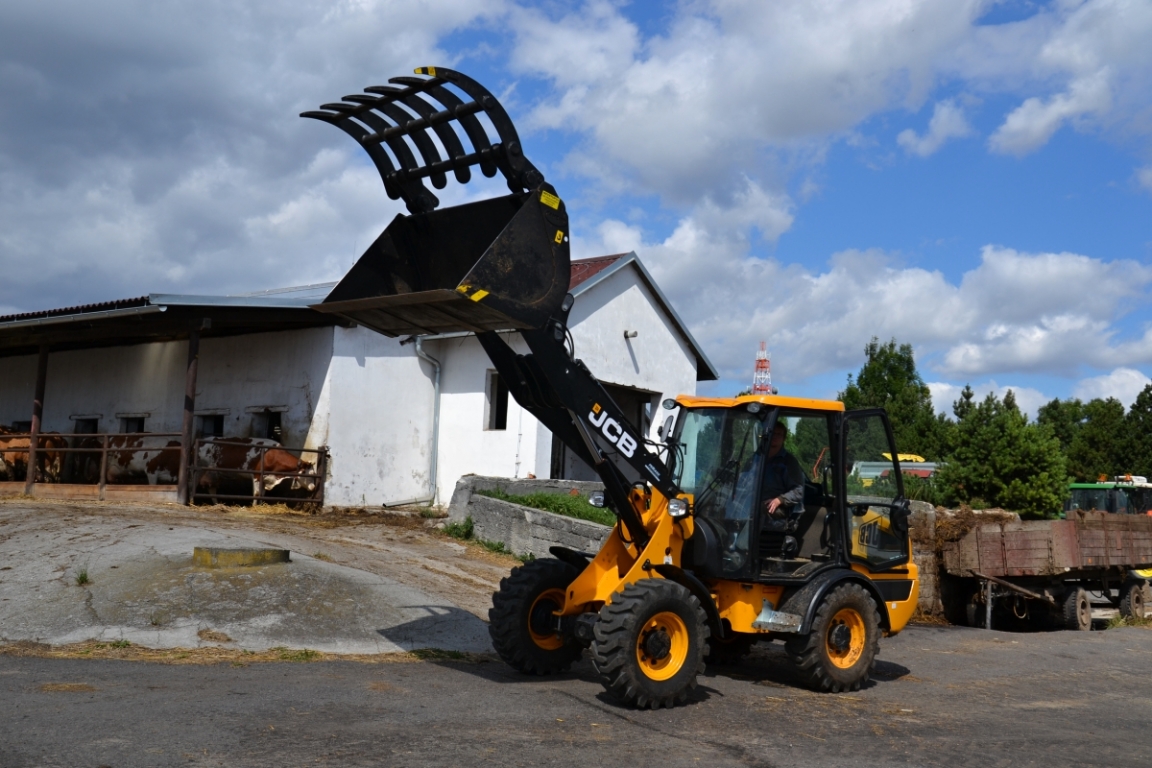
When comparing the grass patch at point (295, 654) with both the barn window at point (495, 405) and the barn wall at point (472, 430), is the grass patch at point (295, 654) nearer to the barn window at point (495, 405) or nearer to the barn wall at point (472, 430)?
the barn wall at point (472, 430)

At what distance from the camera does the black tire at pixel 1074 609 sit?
50.3 ft

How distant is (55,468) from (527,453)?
1118cm

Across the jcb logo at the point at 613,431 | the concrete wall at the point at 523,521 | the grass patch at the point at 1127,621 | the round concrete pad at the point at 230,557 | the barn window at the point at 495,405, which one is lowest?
the grass patch at the point at 1127,621

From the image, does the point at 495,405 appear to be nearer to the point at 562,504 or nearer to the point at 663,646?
the point at 562,504

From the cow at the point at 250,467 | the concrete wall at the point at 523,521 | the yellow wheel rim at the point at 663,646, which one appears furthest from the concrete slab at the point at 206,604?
the cow at the point at 250,467

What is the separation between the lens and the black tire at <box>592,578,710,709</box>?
714 cm

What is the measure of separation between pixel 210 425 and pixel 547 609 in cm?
1616

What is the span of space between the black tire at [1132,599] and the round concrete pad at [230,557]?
13647mm

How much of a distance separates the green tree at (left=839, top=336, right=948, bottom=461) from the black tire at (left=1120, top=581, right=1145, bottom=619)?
967 inches

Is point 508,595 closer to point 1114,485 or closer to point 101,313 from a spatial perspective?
point 101,313

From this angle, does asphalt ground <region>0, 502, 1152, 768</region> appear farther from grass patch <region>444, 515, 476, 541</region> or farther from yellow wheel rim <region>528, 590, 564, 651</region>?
grass patch <region>444, 515, 476, 541</region>

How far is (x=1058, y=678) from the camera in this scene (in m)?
9.99

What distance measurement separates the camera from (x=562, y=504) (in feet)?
51.9

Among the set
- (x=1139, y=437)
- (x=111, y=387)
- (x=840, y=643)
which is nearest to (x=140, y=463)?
(x=111, y=387)
